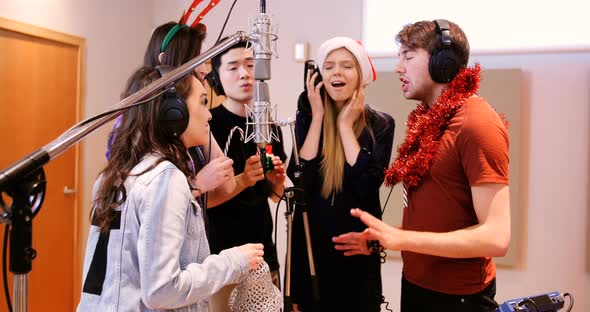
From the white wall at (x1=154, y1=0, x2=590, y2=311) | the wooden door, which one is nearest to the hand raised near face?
the white wall at (x1=154, y1=0, x2=590, y2=311)

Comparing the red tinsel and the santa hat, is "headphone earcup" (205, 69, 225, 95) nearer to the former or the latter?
the santa hat

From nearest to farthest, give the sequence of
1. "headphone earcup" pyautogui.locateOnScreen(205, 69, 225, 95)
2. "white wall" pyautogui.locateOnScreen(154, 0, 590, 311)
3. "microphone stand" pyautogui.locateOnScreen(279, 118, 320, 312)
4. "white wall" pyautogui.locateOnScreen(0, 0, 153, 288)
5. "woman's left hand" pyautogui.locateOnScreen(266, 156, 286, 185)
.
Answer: "microphone stand" pyautogui.locateOnScreen(279, 118, 320, 312)
"woman's left hand" pyautogui.locateOnScreen(266, 156, 286, 185)
"headphone earcup" pyautogui.locateOnScreen(205, 69, 225, 95)
"white wall" pyautogui.locateOnScreen(154, 0, 590, 311)
"white wall" pyautogui.locateOnScreen(0, 0, 153, 288)

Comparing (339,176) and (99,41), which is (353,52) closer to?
(339,176)

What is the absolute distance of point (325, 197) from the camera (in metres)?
2.04

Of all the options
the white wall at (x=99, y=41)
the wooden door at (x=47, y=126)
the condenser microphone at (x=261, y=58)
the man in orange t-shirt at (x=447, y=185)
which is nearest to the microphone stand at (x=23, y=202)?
the condenser microphone at (x=261, y=58)

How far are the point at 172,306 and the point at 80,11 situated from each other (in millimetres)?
2990

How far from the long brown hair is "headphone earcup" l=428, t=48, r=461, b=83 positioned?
76 centimetres

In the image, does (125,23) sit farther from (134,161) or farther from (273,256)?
(134,161)

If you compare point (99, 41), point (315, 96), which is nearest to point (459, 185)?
point (315, 96)

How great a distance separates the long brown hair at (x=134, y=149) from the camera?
50.4 inches

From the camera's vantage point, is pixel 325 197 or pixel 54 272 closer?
pixel 325 197

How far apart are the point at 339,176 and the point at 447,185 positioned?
548 millimetres

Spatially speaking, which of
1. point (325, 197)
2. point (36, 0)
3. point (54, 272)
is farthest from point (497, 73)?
point (54, 272)

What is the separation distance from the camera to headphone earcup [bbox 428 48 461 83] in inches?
63.9
